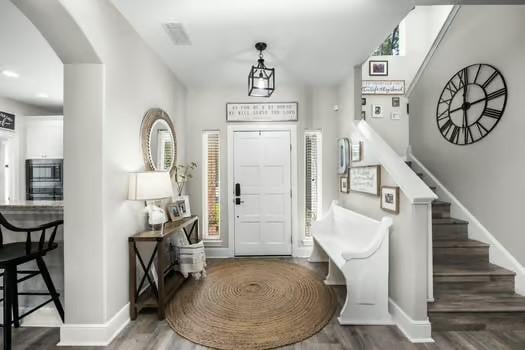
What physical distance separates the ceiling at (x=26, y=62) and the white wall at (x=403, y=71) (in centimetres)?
431

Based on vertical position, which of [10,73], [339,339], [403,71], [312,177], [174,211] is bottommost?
[339,339]

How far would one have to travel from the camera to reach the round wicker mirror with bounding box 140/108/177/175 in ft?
9.11

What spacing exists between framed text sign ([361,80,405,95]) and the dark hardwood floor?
11.0 feet

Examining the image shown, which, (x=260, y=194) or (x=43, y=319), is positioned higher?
(x=260, y=194)

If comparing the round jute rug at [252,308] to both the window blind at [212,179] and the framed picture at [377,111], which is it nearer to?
the window blind at [212,179]

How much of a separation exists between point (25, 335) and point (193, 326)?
4.45 feet

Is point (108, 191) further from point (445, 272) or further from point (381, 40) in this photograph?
point (445, 272)

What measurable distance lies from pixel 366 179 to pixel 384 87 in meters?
2.07

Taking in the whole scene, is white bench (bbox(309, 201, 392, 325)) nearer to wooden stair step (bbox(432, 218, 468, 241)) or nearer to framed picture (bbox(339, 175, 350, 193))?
wooden stair step (bbox(432, 218, 468, 241))

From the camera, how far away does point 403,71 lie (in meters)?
4.24

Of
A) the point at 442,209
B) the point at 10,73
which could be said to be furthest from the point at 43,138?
the point at 442,209

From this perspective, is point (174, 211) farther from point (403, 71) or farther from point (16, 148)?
point (403, 71)

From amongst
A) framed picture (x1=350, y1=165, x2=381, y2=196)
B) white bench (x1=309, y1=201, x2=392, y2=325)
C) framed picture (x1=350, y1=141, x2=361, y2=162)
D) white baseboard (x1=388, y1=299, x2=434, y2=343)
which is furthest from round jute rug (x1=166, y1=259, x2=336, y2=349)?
framed picture (x1=350, y1=141, x2=361, y2=162)

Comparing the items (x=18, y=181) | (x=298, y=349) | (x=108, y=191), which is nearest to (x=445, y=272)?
(x=298, y=349)
